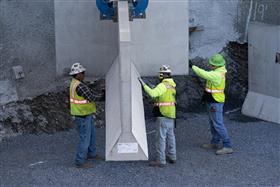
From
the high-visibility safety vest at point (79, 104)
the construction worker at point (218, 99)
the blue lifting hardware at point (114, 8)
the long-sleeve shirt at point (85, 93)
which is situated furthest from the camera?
the blue lifting hardware at point (114, 8)

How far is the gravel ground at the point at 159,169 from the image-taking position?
827 cm

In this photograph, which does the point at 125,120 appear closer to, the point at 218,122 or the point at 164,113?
the point at 164,113

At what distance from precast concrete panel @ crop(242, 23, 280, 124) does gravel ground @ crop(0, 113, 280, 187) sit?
1.73 ft

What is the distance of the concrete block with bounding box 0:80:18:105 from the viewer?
1091cm

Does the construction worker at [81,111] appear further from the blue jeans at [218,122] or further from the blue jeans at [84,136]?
the blue jeans at [218,122]

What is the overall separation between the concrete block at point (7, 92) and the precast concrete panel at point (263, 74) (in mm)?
4596

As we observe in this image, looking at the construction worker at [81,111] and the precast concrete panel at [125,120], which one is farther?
the construction worker at [81,111]

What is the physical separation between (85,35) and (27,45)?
119 cm

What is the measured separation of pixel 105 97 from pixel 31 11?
316 cm

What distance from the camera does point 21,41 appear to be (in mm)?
11008

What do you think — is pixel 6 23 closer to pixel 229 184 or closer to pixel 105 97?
pixel 105 97

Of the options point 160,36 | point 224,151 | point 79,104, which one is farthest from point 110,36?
point 224,151

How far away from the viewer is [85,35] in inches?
423

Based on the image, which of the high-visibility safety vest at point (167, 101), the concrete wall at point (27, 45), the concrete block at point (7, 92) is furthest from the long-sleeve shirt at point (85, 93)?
the concrete block at point (7, 92)
